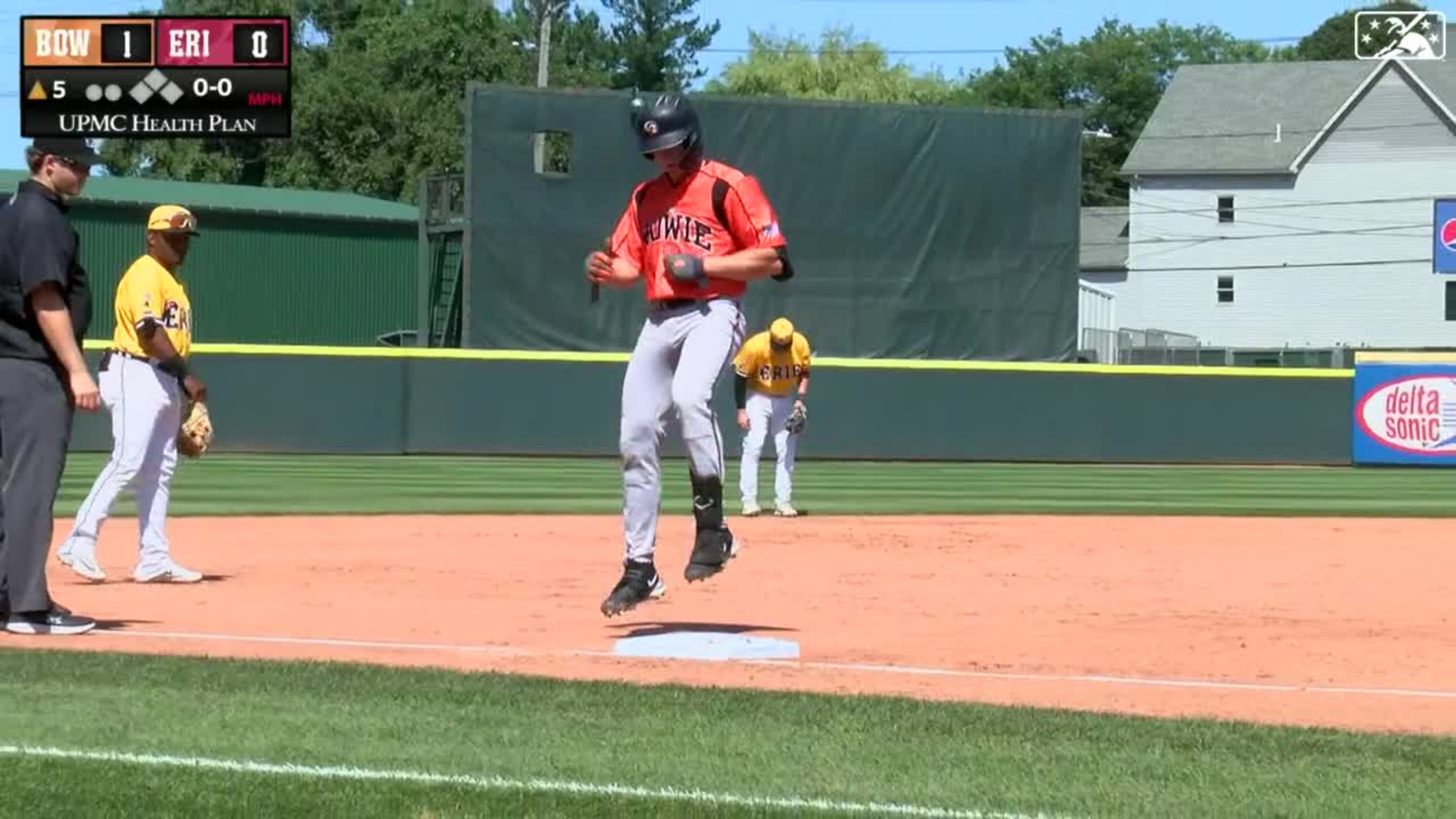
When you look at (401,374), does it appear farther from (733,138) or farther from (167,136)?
(733,138)

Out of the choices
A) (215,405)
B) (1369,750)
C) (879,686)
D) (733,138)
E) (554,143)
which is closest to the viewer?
(1369,750)

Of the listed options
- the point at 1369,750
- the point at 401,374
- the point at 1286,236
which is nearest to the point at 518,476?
the point at 401,374

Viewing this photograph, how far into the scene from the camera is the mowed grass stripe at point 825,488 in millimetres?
18984

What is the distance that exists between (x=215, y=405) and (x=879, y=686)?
67.2ft

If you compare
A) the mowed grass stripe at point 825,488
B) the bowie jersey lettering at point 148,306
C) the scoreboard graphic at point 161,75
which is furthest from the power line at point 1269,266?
the bowie jersey lettering at point 148,306

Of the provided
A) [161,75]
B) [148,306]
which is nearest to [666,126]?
[148,306]

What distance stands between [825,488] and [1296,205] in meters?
44.2

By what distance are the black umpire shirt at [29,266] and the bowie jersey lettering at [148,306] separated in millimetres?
2128

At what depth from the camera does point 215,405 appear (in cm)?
2659

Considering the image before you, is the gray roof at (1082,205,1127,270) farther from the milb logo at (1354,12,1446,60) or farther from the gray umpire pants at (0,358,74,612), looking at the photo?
the gray umpire pants at (0,358,74,612)

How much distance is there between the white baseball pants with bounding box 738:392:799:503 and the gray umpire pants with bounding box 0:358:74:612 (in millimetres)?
9765

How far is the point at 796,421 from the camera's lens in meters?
17.7

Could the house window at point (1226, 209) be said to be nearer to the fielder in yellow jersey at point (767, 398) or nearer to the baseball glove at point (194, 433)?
the fielder in yellow jersey at point (767, 398)

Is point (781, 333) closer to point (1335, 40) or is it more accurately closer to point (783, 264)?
point (783, 264)
